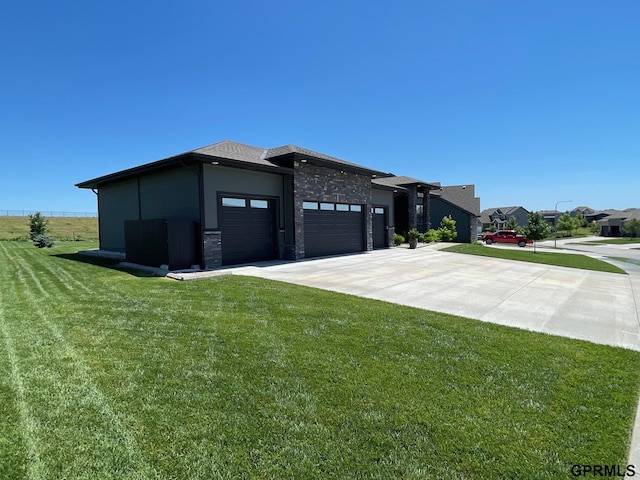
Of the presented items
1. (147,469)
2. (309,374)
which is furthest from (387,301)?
(147,469)

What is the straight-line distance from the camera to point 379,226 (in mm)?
21812

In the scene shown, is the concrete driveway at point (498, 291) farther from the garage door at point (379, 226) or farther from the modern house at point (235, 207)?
the garage door at point (379, 226)

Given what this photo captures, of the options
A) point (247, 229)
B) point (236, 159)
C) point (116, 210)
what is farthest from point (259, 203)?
point (116, 210)

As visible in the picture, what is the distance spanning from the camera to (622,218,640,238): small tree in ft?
196

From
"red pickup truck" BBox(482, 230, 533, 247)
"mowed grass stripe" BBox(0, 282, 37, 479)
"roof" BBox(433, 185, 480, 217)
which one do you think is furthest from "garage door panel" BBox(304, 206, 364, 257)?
"red pickup truck" BBox(482, 230, 533, 247)

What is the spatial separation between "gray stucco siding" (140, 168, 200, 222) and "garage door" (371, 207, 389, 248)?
472 inches

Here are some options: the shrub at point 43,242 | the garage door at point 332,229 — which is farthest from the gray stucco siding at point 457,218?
the shrub at point 43,242

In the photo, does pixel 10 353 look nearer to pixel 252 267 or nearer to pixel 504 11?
pixel 252 267

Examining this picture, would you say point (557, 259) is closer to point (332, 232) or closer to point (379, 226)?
point (379, 226)

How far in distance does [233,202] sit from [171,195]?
264 cm

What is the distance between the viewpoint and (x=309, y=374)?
3703 mm

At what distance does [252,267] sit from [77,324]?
7005 mm

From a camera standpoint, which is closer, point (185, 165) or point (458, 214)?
point (185, 165)

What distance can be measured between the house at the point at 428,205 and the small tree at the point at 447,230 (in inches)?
48.2
